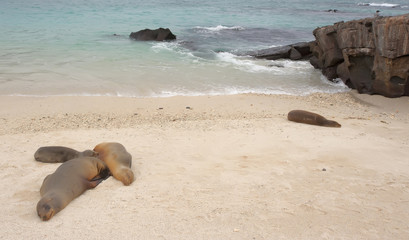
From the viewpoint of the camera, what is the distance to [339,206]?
394 cm

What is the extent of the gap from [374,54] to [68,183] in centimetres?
822

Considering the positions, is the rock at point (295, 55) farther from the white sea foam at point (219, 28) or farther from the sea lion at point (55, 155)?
the sea lion at point (55, 155)

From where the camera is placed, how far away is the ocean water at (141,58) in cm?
1040

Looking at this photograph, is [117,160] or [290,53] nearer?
[117,160]

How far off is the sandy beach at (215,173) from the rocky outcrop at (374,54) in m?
0.97

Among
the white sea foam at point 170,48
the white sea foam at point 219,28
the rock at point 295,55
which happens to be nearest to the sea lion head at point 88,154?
the white sea foam at point 170,48

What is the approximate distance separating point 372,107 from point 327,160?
181 inches

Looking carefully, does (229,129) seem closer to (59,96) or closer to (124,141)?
(124,141)

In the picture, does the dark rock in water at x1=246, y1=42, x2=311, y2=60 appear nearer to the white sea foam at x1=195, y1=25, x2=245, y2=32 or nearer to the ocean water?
the ocean water

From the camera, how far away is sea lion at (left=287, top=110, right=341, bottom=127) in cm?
739

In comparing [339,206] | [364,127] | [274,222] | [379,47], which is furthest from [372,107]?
[274,222]

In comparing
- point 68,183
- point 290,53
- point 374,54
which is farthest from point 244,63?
point 68,183

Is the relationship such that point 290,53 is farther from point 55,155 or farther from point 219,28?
point 55,155

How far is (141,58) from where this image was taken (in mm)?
13633
